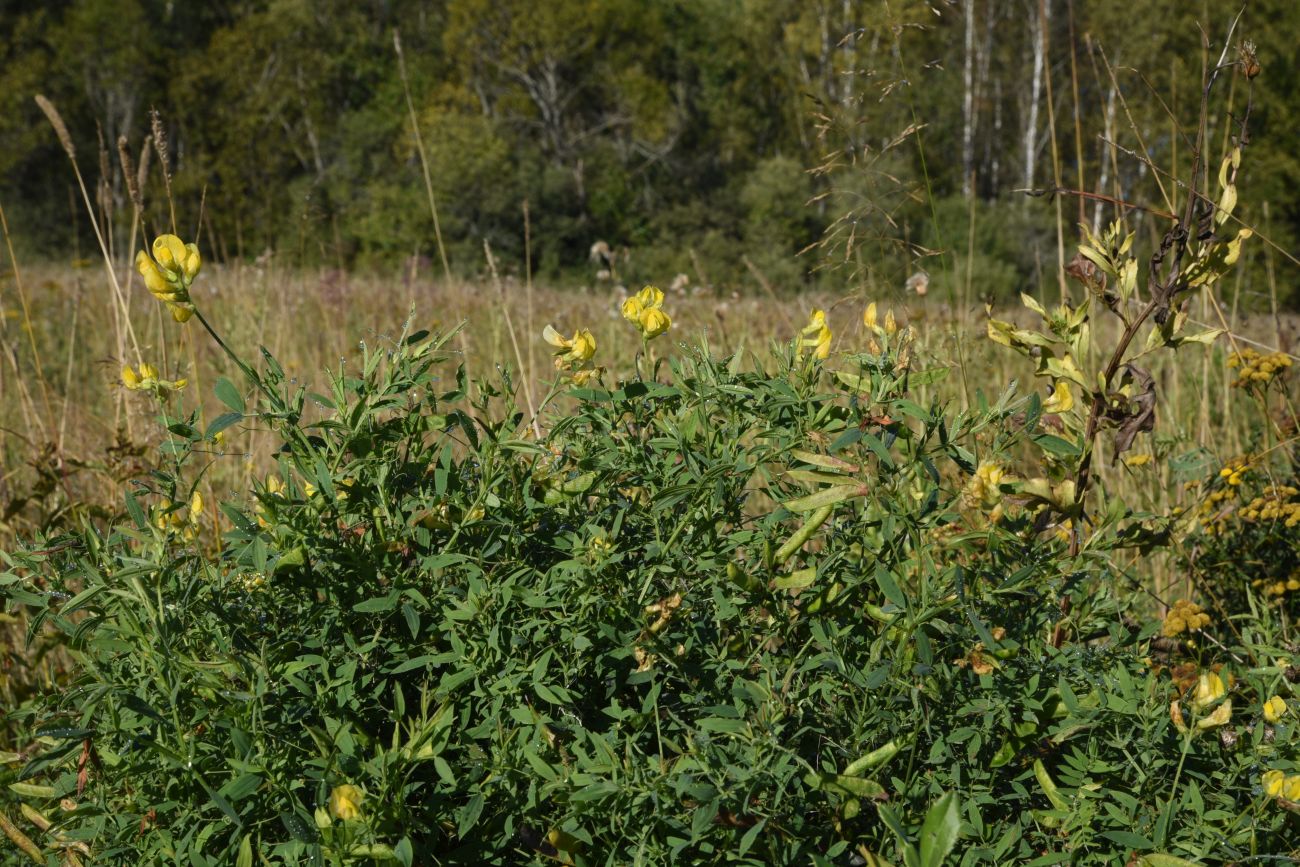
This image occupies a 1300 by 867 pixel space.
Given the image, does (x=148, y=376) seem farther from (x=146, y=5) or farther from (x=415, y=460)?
(x=146, y=5)

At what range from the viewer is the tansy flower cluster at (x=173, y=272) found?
1.09 m

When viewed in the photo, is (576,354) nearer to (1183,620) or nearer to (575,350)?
(575,350)

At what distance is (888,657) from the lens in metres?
1.19

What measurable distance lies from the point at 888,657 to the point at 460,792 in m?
0.47

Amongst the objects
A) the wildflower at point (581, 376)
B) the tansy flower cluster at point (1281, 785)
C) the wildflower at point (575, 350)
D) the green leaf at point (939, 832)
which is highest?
the wildflower at point (575, 350)

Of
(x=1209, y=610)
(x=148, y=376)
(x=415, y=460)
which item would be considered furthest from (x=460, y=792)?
(x=1209, y=610)

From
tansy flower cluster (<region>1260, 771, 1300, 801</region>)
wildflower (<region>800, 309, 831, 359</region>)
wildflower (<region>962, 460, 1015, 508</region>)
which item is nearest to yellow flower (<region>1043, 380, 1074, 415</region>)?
wildflower (<region>962, 460, 1015, 508</region>)

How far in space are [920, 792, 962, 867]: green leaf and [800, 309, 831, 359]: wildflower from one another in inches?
20.6

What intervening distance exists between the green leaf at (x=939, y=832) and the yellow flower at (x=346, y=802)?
1.59 feet

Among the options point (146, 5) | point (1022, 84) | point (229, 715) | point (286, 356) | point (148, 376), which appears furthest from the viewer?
point (146, 5)

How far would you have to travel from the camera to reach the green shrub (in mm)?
1057

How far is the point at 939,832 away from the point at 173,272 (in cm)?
90

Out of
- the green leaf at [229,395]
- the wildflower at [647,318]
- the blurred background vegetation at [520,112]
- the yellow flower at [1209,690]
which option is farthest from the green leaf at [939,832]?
the blurred background vegetation at [520,112]

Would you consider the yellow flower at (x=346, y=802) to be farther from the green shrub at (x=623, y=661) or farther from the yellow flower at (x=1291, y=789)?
the yellow flower at (x=1291, y=789)
